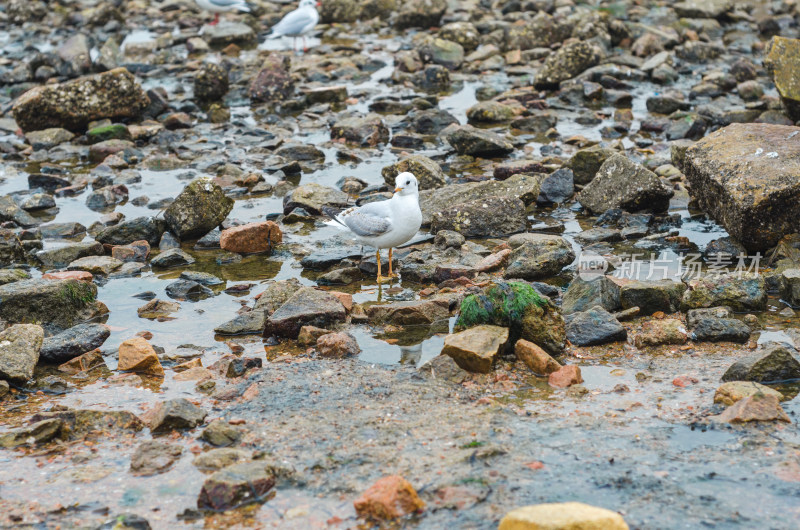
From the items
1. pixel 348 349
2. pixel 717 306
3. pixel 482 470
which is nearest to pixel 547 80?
pixel 717 306

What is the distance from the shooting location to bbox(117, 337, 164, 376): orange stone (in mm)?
6863

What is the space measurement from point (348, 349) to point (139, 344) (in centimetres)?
170

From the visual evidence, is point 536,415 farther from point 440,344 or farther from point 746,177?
point 746,177

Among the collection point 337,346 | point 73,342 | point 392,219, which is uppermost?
point 392,219

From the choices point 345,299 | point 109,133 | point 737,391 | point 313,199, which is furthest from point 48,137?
point 737,391

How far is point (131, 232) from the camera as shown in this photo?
392 inches

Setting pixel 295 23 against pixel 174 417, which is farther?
pixel 295 23

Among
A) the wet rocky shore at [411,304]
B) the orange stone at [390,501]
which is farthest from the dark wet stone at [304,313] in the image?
the orange stone at [390,501]

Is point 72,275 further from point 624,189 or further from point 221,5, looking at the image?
point 221,5

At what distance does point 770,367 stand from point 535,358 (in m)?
1.67

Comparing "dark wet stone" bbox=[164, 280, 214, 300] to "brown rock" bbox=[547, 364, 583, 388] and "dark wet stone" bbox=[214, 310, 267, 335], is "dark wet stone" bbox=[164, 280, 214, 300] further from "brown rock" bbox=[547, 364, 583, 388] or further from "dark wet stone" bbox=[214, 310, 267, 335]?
"brown rock" bbox=[547, 364, 583, 388]

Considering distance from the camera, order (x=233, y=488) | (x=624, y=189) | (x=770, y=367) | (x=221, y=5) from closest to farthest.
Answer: (x=233, y=488) → (x=770, y=367) → (x=624, y=189) → (x=221, y=5)

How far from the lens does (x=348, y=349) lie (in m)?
7.00

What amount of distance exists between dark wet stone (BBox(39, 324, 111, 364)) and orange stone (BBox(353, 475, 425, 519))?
3.48 meters
